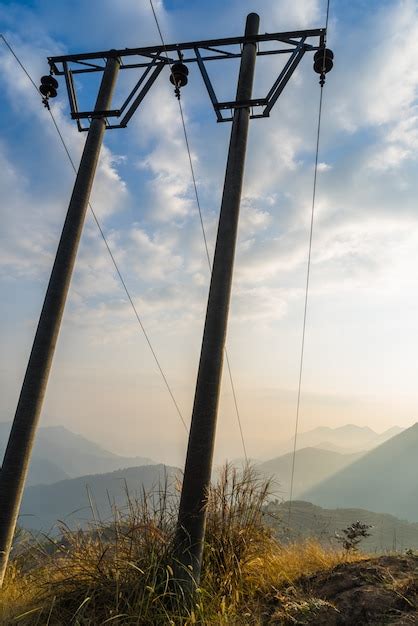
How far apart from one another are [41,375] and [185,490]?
9.45 feet

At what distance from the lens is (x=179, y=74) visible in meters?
7.66

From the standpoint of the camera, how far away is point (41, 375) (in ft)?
19.8

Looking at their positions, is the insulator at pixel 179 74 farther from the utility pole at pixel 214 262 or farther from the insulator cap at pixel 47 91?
the insulator cap at pixel 47 91

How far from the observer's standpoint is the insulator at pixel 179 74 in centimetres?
763

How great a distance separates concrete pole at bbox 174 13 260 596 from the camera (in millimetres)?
4301

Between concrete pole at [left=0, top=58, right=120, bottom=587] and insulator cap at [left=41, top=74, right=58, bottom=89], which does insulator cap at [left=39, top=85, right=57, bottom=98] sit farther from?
concrete pole at [left=0, top=58, right=120, bottom=587]

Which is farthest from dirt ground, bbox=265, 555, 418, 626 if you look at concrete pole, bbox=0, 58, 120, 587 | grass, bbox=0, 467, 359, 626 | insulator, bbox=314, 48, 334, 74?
insulator, bbox=314, 48, 334, 74

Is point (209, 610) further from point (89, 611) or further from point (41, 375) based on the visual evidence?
point (41, 375)

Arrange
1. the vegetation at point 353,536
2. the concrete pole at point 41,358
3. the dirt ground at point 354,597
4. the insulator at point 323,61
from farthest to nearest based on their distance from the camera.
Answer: the insulator at point 323,61 → the vegetation at point 353,536 → the concrete pole at point 41,358 → the dirt ground at point 354,597

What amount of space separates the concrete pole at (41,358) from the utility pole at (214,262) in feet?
0.04

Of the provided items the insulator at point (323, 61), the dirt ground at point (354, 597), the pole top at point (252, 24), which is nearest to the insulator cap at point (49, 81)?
the pole top at point (252, 24)

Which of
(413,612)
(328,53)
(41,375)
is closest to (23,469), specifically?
(41,375)

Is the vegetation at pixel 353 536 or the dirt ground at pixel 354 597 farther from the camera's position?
the vegetation at pixel 353 536

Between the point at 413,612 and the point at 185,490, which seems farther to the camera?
the point at 185,490
